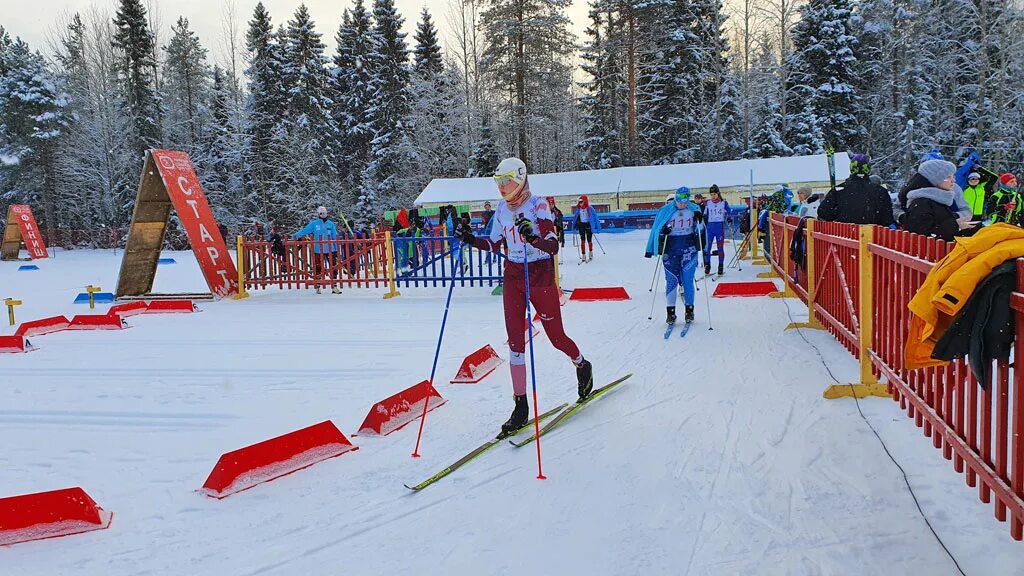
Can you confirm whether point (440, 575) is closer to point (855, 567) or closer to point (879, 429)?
point (855, 567)

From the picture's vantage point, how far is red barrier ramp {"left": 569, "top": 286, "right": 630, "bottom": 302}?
496 inches

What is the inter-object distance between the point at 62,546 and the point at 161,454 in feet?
5.03

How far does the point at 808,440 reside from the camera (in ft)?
16.1

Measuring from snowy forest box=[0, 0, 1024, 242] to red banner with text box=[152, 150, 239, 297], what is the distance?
88.1 ft

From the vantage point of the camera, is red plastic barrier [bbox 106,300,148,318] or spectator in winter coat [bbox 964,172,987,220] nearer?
spectator in winter coat [bbox 964,172,987,220]

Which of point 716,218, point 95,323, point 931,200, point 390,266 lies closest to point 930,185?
point 931,200

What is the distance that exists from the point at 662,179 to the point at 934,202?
28.2m

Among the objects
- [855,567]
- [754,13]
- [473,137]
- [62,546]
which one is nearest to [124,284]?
[62,546]

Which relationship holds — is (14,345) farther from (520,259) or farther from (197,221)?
(520,259)

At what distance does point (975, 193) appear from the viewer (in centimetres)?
912

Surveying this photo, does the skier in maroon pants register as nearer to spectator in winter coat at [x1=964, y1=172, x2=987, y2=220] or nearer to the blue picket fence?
spectator in winter coat at [x1=964, y1=172, x2=987, y2=220]

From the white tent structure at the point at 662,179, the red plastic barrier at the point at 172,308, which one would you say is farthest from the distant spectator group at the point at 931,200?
the white tent structure at the point at 662,179

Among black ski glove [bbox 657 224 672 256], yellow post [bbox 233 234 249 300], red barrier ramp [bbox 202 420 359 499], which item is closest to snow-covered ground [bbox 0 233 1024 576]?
red barrier ramp [bbox 202 420 359 499]

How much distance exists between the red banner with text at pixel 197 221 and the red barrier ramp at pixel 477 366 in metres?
9.07
